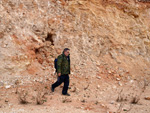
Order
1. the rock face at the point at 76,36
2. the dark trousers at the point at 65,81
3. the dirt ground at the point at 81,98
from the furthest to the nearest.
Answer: the rock face at the point at 76,36 < the dark trousers at the point at 65,81 < the dirt ground at the point at 81,98

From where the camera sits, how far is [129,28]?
8.84 m

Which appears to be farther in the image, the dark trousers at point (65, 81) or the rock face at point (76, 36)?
the rock face at point (76, 36)

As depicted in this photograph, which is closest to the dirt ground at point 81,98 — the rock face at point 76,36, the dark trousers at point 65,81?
the dark trousers at point 65,81

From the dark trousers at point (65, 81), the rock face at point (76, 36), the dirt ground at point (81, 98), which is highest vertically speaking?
the rock face at point (76, 36)

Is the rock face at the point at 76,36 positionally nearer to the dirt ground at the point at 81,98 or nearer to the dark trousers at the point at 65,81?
the dirt ground at the point at 81,98

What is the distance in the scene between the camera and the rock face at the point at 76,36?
597 cm

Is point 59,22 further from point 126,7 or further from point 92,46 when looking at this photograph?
point 126,7

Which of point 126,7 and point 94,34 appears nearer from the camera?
point 94,34

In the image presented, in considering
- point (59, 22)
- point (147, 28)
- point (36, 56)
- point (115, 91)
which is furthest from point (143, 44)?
point (36, 56)

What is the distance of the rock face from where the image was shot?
19.6 ft

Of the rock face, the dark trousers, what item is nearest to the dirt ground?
the dark trousers

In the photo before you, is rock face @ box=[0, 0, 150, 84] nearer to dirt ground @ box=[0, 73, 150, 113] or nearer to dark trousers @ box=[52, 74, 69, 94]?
dirt ground @ box=[0, 73, 150, 113]

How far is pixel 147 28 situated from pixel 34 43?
634 centimetres

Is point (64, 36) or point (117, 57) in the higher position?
point (64, 36)
